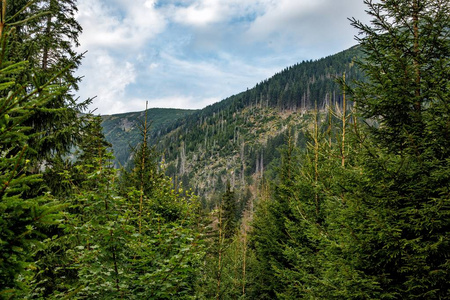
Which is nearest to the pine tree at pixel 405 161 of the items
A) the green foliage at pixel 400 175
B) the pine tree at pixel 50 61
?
the green foliage at pixel 400 175

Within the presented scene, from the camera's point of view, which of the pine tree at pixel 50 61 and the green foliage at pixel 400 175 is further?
the pine tree at pixel 50 61

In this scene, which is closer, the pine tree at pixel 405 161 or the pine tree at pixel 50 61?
the pine tree at pixel 405 161

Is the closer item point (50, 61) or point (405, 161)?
point (405, 161)

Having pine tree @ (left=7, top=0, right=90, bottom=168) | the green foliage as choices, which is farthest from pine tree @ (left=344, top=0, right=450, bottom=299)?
pine tree @ (left=7, top=0, right=90, bottom=168)

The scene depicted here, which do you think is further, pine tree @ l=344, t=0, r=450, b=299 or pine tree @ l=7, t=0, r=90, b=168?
pine tree @ l=7, t=0, r=90, b=168

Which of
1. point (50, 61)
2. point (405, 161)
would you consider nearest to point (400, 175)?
point (405, 161)

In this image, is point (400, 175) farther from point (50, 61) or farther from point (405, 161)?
point (50, 61)

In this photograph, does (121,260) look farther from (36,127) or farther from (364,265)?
(36,127)

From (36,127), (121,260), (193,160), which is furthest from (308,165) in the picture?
(193,160)

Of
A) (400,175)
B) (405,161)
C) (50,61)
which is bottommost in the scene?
(400,175)

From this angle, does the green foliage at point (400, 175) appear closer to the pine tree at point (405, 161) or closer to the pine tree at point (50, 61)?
the pine tree at point (405, 161)

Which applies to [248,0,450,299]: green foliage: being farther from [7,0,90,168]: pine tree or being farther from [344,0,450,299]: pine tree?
[7,0,90,168]: pine tree

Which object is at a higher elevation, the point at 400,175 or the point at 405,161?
the point at 405,161

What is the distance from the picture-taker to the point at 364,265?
5.00m
